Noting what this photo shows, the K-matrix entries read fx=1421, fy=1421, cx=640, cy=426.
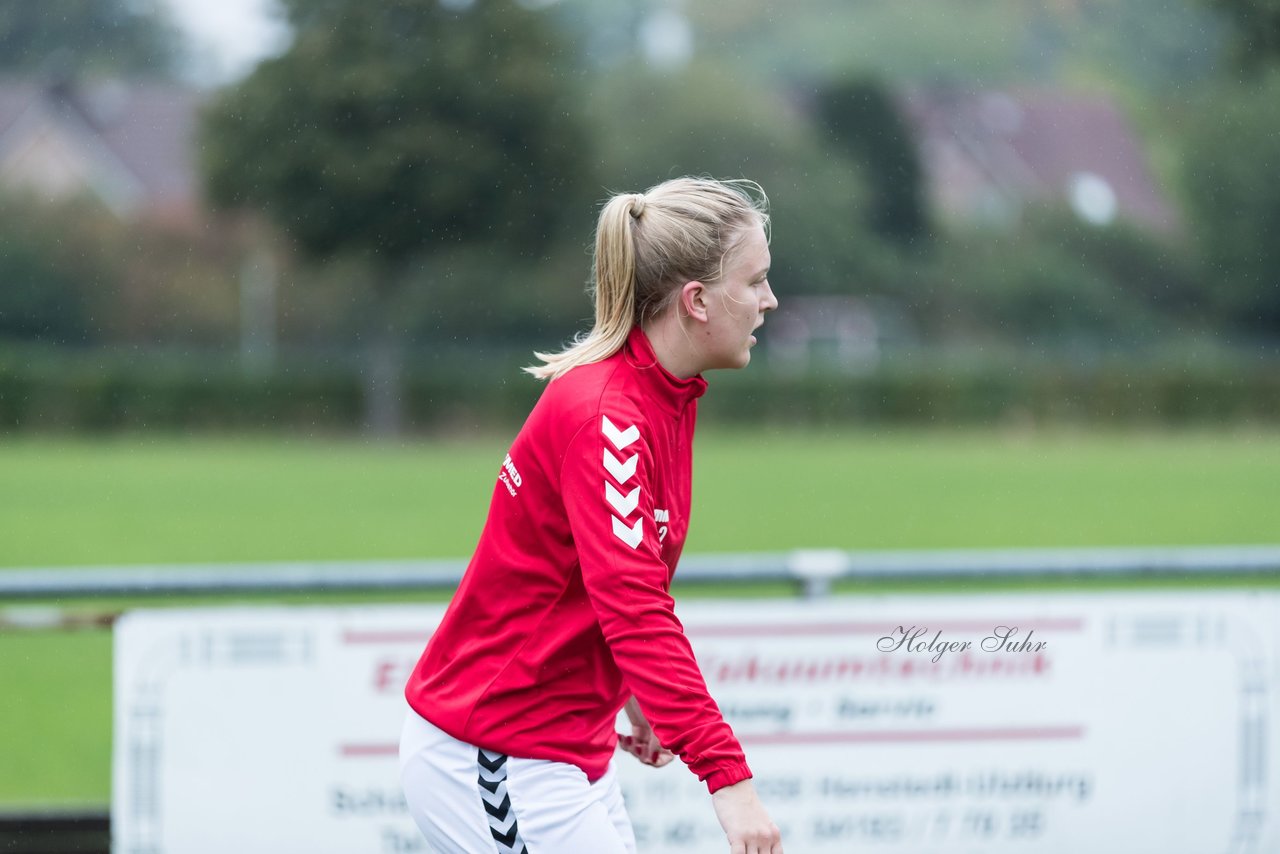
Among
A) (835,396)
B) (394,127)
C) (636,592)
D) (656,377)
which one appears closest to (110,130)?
(394,127)

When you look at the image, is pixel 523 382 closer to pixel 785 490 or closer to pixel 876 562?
pixel 785 490

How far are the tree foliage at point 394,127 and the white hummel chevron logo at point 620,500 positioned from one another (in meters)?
40.6

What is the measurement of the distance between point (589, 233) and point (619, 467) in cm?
3231

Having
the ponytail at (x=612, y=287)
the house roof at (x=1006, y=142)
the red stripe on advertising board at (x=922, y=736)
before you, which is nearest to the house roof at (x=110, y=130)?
the house roof at (x=1006, y=142)

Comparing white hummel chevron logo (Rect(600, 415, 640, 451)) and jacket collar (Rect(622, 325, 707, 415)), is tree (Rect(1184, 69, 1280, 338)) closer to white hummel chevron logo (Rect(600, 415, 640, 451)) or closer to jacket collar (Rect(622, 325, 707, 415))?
jacket collar (Rect(622, 325, 707, 415))

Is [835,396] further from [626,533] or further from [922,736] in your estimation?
[626,533]

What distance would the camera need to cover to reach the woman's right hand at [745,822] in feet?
7.33

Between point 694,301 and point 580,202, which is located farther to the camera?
point 580,202

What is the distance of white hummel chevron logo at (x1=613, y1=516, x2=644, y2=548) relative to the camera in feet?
7.68

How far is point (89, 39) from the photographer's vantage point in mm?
55906

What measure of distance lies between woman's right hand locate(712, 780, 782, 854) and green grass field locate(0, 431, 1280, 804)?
421cm

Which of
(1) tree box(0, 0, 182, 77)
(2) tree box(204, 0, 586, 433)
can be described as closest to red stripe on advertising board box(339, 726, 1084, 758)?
(2) tree box(204, 0, 586, 433)

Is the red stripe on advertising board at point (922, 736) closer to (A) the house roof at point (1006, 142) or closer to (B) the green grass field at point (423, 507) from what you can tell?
(B) the green grass field at point (423, 507)

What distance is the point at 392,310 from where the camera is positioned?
44.7 metres
